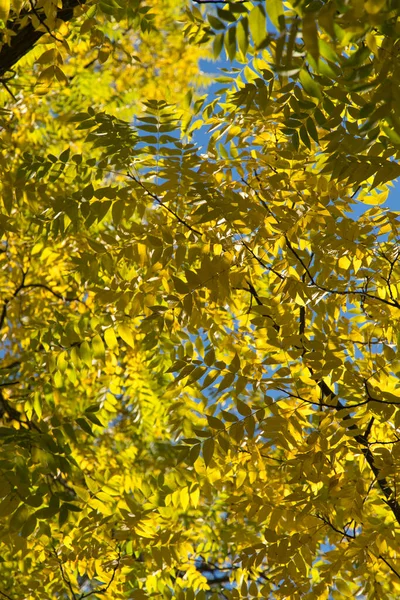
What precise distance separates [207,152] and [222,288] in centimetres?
69

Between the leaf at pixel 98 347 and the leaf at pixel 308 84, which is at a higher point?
the leaf at pixel 98 347

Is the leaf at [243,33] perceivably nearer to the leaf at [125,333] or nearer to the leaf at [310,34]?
the leaf at [310,34]

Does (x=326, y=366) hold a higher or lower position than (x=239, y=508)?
higher

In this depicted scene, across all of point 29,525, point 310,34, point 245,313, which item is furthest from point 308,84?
point 29,525

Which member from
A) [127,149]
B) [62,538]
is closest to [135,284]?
[127,149]

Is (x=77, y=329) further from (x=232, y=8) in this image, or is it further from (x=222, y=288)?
(x=232, y=8)

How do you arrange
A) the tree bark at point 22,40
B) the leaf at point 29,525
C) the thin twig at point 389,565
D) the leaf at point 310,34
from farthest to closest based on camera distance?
1. the tree bark at point 22,40
2. the thin twig at point 389,565
3. the leaf at point 29,525
4. the leaf at point 310,34

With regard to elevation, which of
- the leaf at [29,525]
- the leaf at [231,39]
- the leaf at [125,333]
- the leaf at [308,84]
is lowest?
the leaf at [29,525]

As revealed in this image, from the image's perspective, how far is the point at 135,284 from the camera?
9.21 feet

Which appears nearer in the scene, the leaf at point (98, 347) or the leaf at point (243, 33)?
the leaf at point (243, 33)

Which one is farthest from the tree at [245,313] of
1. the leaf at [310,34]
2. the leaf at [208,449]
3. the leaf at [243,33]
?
the leaf at [310,34]

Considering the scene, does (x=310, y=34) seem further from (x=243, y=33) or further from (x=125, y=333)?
(x=125, y=333)

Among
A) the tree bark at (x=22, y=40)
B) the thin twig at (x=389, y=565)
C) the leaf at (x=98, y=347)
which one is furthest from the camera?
the tree bark at (x=22, y=40)

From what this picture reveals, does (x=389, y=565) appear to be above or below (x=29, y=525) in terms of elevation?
below
